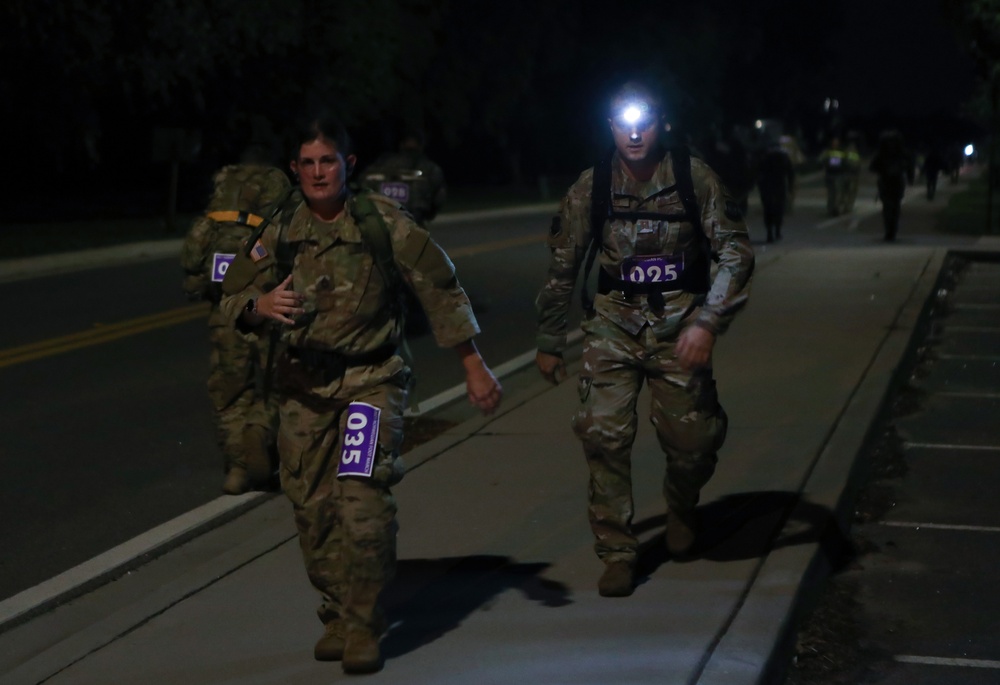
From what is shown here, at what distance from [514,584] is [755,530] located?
120cm

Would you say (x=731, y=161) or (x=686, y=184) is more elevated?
(x=686, y=184)

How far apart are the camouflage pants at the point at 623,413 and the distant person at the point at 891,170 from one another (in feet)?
62.6

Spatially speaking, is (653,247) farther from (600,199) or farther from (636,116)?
(636,116)

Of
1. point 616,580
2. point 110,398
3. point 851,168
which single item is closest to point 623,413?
point 616,580

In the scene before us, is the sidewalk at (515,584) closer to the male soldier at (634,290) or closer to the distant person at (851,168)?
the male soldier at (634,290)

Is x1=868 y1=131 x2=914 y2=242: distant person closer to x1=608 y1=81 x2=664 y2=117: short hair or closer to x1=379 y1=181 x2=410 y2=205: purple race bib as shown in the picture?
x1=379 y1=181 x2=410 y2=205: purple race bib

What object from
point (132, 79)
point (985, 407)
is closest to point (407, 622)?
point (985, 407)

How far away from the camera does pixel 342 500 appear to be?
15.8 feet

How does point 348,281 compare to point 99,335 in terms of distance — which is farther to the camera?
point 99,335

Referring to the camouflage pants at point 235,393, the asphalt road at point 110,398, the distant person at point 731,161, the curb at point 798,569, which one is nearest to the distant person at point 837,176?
the distant person at point 731,161

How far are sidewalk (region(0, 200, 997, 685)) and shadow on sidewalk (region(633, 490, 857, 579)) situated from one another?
0.05ft

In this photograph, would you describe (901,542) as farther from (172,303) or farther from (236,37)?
(236,37)

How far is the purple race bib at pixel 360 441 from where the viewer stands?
475 cm

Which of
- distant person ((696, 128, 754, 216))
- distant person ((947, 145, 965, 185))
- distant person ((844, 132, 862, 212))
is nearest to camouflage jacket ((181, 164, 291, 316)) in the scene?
distant person ((696, 128, 754, 216))
